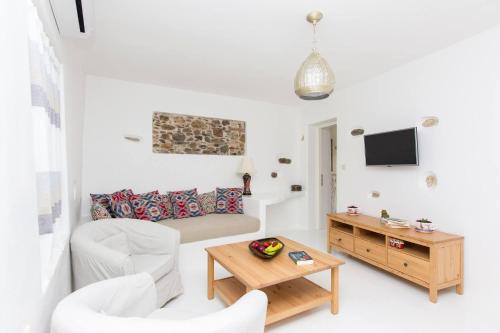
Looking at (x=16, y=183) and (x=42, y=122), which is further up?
→ (x=42, y=122)

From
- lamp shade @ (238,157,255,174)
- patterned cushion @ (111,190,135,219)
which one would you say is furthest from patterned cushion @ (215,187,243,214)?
patterned cushion @ (111,190,135,219)

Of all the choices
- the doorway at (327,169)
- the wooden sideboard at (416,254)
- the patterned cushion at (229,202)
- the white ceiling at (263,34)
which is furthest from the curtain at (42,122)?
the doorway at (327,169)

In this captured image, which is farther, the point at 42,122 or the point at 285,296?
the point at 285,296

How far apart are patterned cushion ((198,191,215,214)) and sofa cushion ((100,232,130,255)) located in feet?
5.09

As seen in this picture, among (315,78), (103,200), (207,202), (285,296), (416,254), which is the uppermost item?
(315,78)

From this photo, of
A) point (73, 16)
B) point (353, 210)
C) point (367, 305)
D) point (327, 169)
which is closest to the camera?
point (73, 16)

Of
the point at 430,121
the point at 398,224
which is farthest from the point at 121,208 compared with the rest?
the point at 430,121

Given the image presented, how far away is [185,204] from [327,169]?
291 centimetres

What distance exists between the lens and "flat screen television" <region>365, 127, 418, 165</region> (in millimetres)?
2851

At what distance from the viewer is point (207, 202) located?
12.9ft

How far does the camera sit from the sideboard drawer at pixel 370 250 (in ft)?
9.16

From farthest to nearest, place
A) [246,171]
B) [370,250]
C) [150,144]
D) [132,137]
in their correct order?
[246,171] < [150,144] < [132,137] < [370,250]

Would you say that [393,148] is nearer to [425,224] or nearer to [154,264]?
[425,224]

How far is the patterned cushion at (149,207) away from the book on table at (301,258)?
189 centimetres
